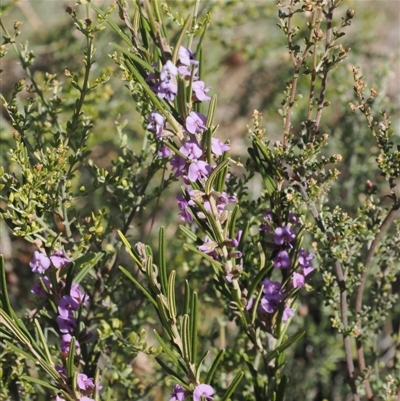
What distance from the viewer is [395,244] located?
1.22 metres

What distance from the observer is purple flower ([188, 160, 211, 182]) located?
3.16ft

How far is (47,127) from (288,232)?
0.74m

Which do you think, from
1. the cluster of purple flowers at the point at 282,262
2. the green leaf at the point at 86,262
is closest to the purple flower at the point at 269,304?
→ the cluster of purple flowers at the point at 282,262

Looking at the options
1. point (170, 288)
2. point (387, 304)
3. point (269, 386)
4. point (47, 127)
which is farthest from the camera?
point (47, 127)

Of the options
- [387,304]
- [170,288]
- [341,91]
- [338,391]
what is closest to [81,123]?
[170,288]

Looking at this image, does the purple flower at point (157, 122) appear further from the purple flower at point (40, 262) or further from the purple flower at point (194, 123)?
the purple flower at point (40, 262)

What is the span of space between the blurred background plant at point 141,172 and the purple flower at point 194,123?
25 centimetres

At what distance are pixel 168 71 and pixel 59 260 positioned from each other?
1.38ft

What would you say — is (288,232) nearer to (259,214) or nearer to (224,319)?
(259,214)

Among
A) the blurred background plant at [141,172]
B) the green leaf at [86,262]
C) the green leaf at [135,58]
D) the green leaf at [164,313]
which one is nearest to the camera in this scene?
the green leaf at [135,58]

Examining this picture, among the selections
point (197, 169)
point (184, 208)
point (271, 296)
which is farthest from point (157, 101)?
point (271, 296)

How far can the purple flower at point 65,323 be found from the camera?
3.58 ft

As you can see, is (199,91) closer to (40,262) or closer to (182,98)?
(182,98)

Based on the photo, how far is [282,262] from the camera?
1130 mm
